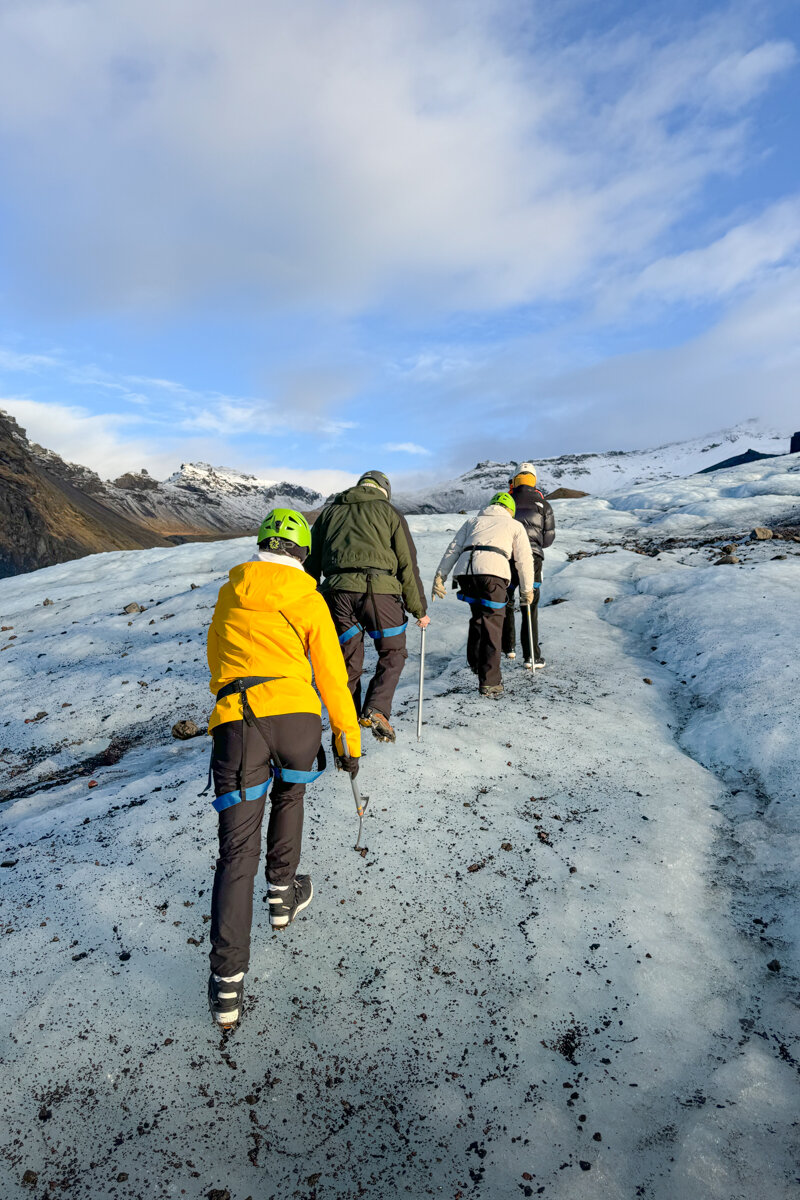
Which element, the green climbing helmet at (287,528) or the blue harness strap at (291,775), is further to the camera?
the green climbing helmet at (287,528)

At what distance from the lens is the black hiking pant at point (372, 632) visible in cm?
618

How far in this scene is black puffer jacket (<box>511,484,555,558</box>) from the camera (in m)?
9.49

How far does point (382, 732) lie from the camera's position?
6250 millimetres

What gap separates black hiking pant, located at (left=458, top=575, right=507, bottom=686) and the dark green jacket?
1456 millimetres

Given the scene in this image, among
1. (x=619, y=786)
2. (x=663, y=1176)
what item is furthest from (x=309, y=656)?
(x=619, y=786)

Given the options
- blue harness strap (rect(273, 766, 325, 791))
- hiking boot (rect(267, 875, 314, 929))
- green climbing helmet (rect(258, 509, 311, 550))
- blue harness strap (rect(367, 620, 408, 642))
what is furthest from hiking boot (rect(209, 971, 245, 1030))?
blue harness strap (rect(367, 620, 408, 642))

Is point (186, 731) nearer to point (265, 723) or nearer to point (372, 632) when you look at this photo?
point (372, 632)

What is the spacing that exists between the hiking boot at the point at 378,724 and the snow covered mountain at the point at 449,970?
16 centimetres

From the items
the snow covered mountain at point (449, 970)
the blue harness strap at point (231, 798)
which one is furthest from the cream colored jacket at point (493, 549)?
the blue harness strap at point (231, 798)

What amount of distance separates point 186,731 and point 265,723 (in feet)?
14.2

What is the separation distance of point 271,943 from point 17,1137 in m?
1.49

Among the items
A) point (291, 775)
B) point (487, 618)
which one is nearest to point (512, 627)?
point (487, 618)

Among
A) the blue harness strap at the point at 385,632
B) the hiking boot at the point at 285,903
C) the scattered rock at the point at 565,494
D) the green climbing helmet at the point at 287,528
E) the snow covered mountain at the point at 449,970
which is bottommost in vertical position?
the snow covered mountain at the point at 449,970

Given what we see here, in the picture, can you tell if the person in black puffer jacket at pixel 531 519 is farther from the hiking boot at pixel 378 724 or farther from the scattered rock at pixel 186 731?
the scattered rock at pixel 186 731
